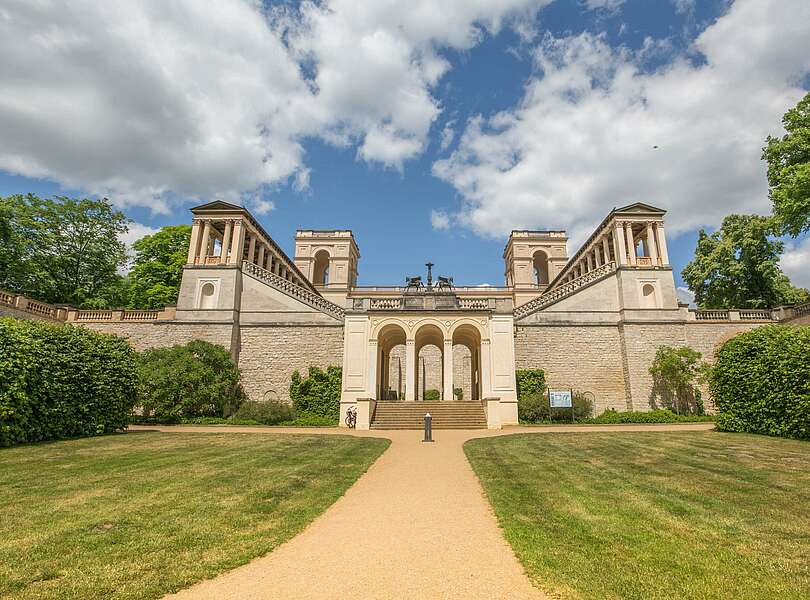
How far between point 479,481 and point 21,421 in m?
12.8

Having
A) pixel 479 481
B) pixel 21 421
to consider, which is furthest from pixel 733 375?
pixel 21 421

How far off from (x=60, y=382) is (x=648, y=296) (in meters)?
30.4

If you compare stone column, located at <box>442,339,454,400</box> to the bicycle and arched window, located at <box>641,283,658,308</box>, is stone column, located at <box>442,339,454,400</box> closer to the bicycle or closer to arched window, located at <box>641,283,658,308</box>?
the bicycle

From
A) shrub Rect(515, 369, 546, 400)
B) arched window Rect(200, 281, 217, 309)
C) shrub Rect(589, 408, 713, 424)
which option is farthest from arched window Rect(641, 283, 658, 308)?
arched window Rect(200, 281, 217, 309)

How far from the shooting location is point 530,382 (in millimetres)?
25156

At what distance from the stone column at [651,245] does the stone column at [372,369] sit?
1961 cm

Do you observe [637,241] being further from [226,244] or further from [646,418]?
[226,244]

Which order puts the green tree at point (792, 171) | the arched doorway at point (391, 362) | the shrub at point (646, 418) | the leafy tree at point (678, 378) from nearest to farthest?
the green tree at point (792, 171), the shrub at point (646, 418), the leafy tree at point (678, 378), the arched doorway at point (391, 362)

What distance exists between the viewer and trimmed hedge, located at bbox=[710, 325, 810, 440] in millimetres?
13422

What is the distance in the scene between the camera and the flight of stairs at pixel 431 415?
20.4 metres

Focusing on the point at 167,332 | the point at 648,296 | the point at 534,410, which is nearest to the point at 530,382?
the point at 534,410

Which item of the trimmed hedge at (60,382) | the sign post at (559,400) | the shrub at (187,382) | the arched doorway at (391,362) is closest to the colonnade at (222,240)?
the shrub at (187,382)

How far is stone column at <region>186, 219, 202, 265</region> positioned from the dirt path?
25.2 m

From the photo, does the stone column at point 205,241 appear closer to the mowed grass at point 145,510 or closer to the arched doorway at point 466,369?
the arched doorway at point 466,369
